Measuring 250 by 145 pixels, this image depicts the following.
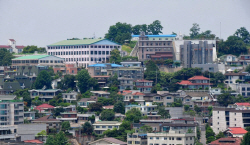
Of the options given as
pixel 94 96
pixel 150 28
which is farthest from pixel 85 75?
pixel 150 28

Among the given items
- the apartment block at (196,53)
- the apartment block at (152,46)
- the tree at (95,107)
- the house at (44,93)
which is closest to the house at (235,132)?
the tree at (95,107)

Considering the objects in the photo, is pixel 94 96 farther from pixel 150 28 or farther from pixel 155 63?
pixel 150 28

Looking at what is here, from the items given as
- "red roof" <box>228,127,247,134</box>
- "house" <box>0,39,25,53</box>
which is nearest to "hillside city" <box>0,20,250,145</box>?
"red roof" <box>228,127,247,134</box>

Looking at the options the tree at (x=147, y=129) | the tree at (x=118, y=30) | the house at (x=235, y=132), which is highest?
the tree at (x=118, y=30)

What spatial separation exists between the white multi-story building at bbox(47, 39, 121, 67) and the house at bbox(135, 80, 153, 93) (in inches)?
372

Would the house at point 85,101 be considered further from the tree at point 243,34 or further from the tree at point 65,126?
the tree at point 243,34

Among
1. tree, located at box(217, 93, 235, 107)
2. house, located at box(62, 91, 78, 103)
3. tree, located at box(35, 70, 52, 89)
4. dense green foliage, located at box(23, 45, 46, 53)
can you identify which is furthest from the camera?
dense green foliage, located at box(23, 45, 46, 53)

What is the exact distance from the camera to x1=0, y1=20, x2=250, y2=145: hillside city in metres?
60.9

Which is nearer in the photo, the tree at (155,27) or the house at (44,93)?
the house at (44,93)

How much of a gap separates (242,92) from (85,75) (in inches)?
613

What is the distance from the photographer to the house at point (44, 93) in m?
72.1

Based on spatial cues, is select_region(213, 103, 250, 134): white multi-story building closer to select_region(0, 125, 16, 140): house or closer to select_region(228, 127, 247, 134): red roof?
select_region(228, 127, 247, 134): red roof

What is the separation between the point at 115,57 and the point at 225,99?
16228mm

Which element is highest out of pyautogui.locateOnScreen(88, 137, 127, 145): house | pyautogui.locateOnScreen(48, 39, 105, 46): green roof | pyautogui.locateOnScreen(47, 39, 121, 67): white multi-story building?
pyautogui.locateOnScreen(48, 39, 105, 46): green roof
